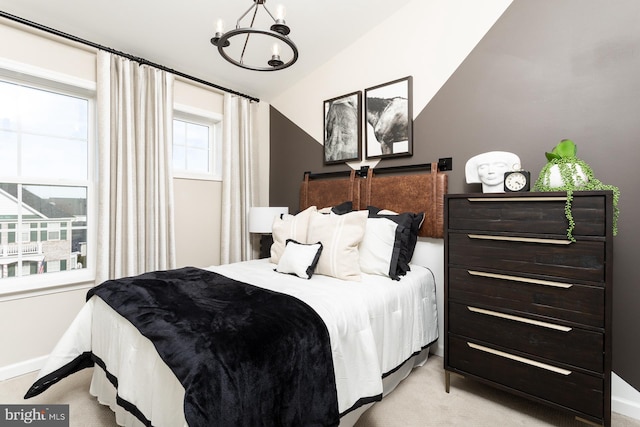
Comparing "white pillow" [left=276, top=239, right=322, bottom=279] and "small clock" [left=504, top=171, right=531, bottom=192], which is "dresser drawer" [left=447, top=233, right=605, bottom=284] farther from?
"white pillow" [left=276, top=239, right=322, bottom=279]

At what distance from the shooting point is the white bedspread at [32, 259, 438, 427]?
4.15 feet

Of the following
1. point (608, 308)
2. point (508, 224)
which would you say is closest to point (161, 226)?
point (508, 224)

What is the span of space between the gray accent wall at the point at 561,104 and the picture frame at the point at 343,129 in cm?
61

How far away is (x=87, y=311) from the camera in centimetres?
179

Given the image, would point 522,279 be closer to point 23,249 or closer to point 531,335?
point 531,335

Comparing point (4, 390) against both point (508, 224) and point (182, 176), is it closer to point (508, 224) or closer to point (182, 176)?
point (182, 176)

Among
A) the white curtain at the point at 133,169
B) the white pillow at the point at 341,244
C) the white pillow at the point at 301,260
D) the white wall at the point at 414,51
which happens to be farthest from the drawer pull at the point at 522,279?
the white curtain at the point at 133,169

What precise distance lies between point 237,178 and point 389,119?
5.61 ft

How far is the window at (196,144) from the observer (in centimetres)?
317

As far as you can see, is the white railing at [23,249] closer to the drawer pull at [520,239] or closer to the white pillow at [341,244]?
the white pillow at [341,244]

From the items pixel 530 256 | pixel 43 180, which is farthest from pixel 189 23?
pixel 530 256

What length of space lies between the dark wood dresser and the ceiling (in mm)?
1863

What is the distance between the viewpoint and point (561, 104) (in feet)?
6.52

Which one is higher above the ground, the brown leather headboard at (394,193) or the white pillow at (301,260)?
the brown leather headboard at (394,193)
